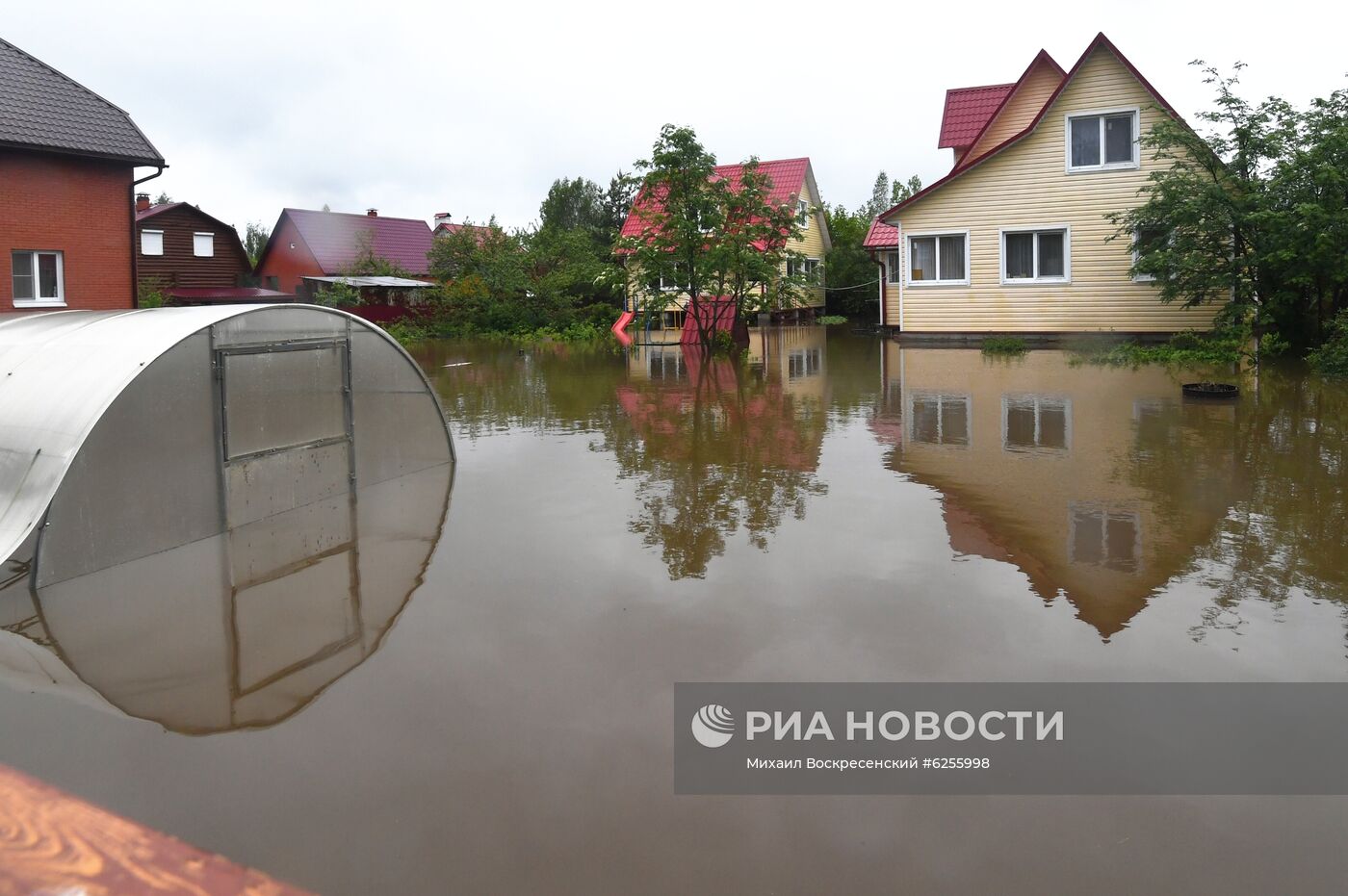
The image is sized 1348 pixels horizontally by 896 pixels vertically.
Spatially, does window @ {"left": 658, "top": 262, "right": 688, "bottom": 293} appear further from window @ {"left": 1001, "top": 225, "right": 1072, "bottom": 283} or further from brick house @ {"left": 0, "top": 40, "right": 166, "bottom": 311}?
brick house @ {"left": 0, "top": 40, "right": 166, "bottom": 311}

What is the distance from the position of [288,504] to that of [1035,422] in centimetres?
901

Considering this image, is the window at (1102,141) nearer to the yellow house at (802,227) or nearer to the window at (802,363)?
the window at (802,363)

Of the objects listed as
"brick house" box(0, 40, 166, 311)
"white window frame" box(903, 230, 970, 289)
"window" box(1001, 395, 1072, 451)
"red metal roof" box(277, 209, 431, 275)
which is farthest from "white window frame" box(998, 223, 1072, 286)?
"red metal roof" box(277, 209, 431, 275)

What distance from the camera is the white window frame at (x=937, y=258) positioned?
86.3 feet

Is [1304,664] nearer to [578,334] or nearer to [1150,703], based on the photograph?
[1150,703]

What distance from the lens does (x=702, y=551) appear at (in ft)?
24.9

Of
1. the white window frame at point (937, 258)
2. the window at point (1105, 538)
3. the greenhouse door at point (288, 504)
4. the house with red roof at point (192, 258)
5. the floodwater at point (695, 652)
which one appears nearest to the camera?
the floodwater at point (695, 652)

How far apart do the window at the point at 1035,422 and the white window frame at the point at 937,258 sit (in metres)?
11.0

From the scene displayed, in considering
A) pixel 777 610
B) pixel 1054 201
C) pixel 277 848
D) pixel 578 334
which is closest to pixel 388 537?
pixel 777 610

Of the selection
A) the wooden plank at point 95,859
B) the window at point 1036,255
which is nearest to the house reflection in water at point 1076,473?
the wooden plank at point 95,859

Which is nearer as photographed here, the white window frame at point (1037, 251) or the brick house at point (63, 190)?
the brick house at point (63, 190)

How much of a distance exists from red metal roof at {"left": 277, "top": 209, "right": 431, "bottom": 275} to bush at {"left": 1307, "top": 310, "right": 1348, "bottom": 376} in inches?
1591

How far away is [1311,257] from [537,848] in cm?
1893

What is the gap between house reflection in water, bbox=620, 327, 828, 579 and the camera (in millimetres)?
8273
